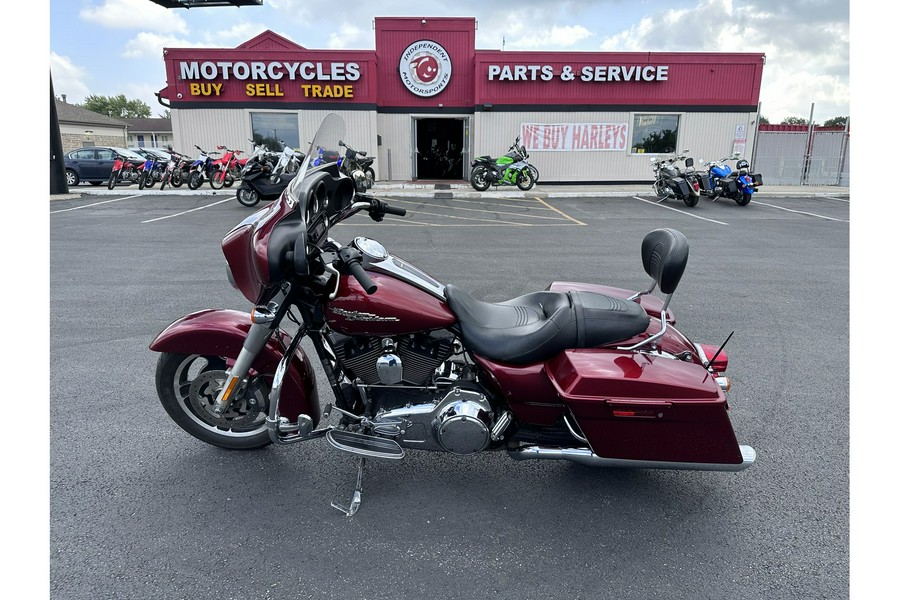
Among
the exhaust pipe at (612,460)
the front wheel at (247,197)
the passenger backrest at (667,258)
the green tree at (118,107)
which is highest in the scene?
the green tree at (118,107)

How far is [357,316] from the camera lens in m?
2.32

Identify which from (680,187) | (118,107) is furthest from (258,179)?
(118,107)

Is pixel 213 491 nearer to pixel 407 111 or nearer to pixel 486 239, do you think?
pixel 486 239

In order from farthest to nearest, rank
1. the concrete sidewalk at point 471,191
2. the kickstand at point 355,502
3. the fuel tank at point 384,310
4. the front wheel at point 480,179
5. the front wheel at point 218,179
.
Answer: the front wheel at point 480,179 < the front wheel at point 218,179 < the concrete sidewalk at point 471,191 < the kickstand at point 355,502 < the fuel tank at point 384,310

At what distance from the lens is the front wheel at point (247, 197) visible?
1350 cm

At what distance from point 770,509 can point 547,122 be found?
57.9ft

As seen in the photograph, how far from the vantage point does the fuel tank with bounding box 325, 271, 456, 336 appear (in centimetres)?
230

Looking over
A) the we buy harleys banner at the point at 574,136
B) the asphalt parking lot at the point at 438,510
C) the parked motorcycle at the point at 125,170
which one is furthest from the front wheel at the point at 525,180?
the asphalt parking lot at the point at 438,510

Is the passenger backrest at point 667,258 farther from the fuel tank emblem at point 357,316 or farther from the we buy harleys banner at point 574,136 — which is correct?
the we buy harleys banner at point 574,136

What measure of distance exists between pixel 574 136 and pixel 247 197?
448 inches

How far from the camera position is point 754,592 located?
208 centimetres

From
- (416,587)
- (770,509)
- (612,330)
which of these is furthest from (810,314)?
(416,587)

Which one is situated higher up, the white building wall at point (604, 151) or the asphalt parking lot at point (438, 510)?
the white building wall at point (604, 151)

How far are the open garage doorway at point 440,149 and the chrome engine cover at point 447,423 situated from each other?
19302 millimetres
